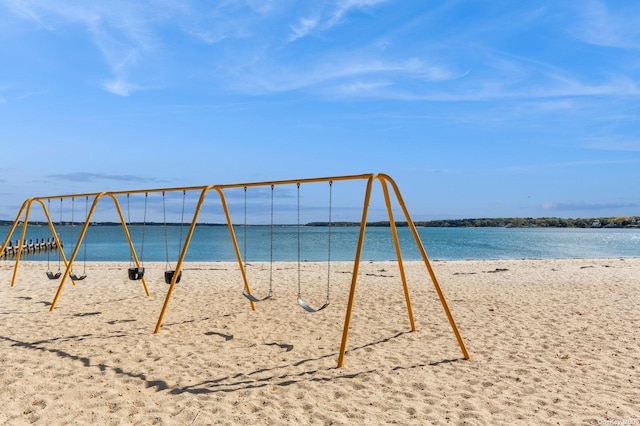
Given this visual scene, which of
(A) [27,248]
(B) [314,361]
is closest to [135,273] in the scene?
(B) [314,361]

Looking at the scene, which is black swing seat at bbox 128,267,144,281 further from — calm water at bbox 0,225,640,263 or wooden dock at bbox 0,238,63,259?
wooden dock at bbox 0,238,63,259

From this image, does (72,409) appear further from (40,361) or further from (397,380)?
(397,380)

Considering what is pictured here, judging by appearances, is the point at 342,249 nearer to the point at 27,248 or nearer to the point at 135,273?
the point at 27,248

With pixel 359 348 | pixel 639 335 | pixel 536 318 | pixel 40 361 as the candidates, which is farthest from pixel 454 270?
pixel 40 361

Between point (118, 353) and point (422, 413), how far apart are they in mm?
4359

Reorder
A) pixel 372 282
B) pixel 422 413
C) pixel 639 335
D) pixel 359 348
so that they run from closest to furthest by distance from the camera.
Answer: pixel 422 413 < pixel 359 348 < pixel 639 335 < pixel 372 282

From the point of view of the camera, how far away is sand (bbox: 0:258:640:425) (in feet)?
15.7

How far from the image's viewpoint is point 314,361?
6398 mm

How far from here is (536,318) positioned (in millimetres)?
9422

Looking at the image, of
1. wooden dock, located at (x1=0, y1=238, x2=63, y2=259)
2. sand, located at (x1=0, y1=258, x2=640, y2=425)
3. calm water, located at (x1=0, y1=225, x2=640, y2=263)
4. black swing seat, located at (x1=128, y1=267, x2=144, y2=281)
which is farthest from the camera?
calm water, located at (x1=0, y1=225, x2=640, y2=263)

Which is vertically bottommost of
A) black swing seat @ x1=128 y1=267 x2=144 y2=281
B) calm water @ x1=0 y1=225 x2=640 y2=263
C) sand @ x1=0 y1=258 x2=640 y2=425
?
calm water @ x1=0 y1=225 x2=640 y2=263

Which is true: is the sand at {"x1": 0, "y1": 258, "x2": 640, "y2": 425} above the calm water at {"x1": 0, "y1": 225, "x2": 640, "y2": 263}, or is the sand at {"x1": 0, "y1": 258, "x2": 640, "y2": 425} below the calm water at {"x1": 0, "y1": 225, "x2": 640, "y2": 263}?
above

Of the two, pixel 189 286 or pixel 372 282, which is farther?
pixel 372 282

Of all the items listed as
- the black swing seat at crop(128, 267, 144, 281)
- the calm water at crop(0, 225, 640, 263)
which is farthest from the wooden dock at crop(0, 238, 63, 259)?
the black swing seat at crop(128, 267, 144, 281)
